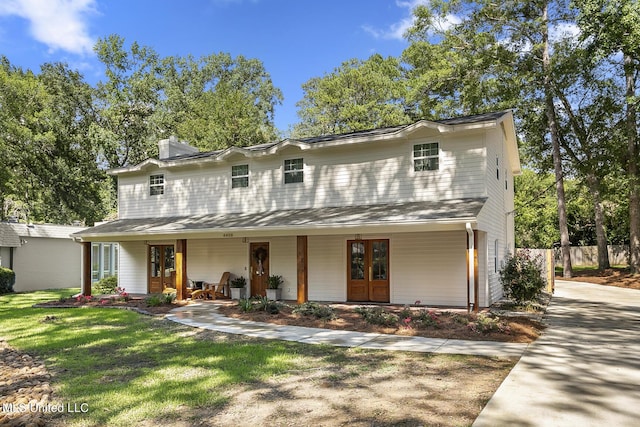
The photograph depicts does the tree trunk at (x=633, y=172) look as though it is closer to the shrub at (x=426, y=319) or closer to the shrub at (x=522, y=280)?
the shrub at (x=522, y=280)

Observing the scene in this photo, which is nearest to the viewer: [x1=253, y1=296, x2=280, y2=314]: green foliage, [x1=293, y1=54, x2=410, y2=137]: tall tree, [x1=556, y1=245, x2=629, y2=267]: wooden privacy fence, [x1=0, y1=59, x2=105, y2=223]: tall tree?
[x1=253, y1=296, x2=280, y2=314]: green foliage

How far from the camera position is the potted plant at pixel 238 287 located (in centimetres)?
1560

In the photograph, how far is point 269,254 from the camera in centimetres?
1580

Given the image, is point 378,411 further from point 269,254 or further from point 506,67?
point 506,67

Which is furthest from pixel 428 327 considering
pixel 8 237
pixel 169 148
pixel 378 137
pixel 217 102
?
pixel 217 102

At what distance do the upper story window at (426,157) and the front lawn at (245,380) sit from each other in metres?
7.48

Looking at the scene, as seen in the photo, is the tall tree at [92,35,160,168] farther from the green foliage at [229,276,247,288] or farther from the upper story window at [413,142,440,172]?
the upper story window at [413,142,440,172]

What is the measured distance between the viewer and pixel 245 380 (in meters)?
5.83

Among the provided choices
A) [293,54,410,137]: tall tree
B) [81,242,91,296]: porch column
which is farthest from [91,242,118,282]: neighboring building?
[293,54,410,137]: tall tree

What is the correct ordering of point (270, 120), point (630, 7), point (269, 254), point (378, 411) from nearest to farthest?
point (378, 411) < point (269, 254) < point (630, 7) < point (270, 120)

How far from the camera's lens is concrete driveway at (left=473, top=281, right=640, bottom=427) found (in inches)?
172

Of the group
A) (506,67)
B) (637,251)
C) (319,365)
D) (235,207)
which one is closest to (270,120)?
(506,67)

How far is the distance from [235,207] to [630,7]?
689 inches

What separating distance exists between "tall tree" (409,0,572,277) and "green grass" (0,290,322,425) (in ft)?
73.7
